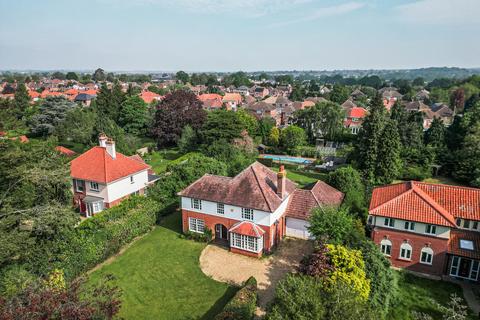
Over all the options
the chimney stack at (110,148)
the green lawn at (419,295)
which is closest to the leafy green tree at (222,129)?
the chimney stack at (110,148)

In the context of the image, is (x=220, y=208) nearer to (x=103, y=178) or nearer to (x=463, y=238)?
(x=103, y=178)

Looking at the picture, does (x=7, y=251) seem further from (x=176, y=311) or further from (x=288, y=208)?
(x=288, y=208)

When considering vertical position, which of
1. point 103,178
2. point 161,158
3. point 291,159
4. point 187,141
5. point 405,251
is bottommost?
point 291,159

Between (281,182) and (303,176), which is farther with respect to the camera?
(303,176)

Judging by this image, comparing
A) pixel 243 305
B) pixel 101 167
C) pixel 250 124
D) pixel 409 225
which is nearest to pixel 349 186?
pixel 409 225

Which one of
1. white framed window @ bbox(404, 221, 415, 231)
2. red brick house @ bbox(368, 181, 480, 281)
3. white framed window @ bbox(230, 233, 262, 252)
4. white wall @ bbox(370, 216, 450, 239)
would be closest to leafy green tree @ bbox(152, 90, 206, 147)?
white framed window @ bbox(230, 233, 262, 252)

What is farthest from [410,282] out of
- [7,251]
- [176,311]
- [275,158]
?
[275,158]

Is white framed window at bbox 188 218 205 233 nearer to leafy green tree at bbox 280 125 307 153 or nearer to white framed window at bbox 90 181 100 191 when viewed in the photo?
white framed window at bbox 90 181 100 191

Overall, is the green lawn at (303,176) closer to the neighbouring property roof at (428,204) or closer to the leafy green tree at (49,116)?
the neighbouring property roof at (428,204)
